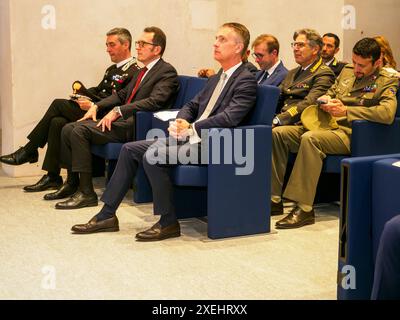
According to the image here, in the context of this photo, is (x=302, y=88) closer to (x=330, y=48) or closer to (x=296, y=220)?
(x=296, y=220)

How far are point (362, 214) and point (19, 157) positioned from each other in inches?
137

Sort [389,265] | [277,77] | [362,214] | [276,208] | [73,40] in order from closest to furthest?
[389,265], [362,214], [276,208], [277,77], [73,40]

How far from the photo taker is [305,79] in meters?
4.97

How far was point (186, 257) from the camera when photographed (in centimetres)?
374

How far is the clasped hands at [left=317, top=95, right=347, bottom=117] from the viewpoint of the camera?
448cm

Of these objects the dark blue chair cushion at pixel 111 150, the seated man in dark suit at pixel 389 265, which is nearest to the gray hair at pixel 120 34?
the dark blue chair cushion at pixel 111 150

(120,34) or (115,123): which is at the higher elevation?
(120,34)

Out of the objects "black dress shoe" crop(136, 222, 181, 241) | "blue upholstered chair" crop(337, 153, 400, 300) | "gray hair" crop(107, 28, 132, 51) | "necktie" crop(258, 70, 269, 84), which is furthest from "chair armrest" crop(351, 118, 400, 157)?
"gray hair" crop(107, 28, 132, 51)

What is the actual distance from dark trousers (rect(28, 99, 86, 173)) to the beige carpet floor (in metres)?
0.81

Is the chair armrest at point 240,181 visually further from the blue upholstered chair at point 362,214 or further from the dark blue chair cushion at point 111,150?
the blue upholstered chair at point 362,214

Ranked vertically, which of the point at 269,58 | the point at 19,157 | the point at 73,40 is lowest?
the point at 19,157

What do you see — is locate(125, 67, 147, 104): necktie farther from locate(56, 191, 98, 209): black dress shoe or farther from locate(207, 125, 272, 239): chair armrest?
locate(207, 125, 272, 239): chair armrest

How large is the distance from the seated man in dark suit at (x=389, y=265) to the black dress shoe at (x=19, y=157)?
387cm

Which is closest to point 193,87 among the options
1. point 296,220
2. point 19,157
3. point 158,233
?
point 296,220
